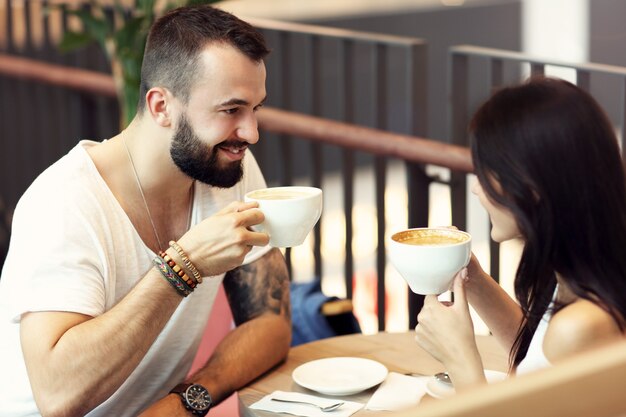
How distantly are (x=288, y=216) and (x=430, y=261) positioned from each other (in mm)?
292

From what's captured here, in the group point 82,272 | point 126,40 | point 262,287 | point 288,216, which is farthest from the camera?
point 126,40

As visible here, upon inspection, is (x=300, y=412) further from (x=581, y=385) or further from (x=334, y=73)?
(x=334, y=73)

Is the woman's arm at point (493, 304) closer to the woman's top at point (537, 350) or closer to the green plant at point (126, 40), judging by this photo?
the woman's top at point (537, 350)

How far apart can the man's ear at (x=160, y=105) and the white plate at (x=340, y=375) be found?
0.58 meters

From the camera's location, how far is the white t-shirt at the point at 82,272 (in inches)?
67.5

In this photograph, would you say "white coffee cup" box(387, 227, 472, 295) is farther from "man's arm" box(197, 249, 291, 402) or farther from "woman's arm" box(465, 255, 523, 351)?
"man's arm" box(197, 249, 291, 402)

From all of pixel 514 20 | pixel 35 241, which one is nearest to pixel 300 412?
pixel 35 241

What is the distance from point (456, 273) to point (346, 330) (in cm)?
98

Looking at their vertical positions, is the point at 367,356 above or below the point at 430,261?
below

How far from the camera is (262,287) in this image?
2145mm

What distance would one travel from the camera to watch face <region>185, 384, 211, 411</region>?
1817 millimetres

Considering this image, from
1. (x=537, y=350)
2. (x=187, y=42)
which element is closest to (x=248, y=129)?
(x=187, y=42)

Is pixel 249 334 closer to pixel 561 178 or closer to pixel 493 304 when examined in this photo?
pixel 493 304

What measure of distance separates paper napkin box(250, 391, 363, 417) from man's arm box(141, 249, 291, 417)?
0.53 feet
